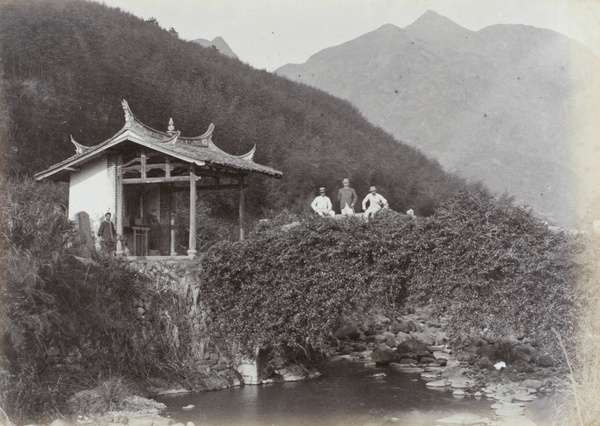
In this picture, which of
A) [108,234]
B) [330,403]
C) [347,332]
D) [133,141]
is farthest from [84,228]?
[347,332]

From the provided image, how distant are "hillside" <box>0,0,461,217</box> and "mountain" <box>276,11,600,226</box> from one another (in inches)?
430

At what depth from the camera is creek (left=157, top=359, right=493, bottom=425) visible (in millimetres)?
12242

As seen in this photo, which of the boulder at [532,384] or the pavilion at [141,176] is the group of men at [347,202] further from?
the boulder at [532,384]

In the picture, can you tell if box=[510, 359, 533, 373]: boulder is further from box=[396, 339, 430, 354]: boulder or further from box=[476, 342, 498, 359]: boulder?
box=[396, 339, 430, 354]: boulder

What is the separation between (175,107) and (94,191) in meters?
18.1

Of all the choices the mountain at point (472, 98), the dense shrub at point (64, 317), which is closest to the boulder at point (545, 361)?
the dense shrub at point (64, 317)

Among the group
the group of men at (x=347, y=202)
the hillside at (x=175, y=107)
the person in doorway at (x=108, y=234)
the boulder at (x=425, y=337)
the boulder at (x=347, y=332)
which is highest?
the hillside at (x=175, y=107)

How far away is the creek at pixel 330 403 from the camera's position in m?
12.2

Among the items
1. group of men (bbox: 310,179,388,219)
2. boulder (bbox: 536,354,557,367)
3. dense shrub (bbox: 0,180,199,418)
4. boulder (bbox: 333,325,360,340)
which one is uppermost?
group of men (bbox: 310,179,388,219)

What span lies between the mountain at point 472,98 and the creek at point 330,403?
44.4 meters

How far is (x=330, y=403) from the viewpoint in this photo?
1363cm

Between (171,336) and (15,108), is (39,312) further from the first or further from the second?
(15,108)

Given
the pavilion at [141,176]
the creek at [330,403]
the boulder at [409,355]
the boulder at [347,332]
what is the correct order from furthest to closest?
the boulder at [347,332] < the boulder at [409,355] < the pavilion at [141,176] < the creek at [330,403]

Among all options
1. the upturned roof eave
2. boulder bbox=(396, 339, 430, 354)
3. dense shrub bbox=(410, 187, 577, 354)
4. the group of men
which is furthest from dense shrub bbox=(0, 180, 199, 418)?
boulder bbox=(396, 339, 430, 354)
